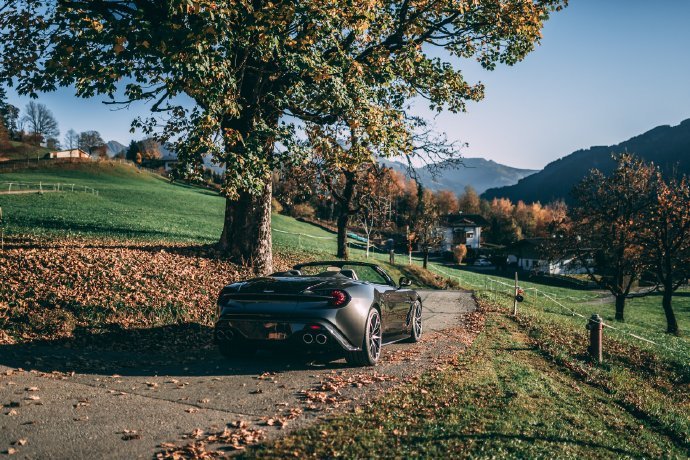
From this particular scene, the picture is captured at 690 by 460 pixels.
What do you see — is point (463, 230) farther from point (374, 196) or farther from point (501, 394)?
point (501, 394)

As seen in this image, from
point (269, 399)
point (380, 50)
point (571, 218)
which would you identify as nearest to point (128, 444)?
point (269, 399)

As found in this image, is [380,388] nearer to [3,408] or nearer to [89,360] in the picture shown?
[3,408]

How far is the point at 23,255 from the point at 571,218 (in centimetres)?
3231

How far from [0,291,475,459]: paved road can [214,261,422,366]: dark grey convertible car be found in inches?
15.6

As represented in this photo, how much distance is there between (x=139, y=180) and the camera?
7969 cm

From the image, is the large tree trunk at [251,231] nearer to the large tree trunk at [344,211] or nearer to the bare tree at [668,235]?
the large tree trunk at [344,211]

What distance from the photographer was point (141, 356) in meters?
8.52

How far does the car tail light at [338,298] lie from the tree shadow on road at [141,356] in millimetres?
Answer: 859

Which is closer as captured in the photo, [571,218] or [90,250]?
[90,250]

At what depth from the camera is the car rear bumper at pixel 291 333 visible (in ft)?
22.7

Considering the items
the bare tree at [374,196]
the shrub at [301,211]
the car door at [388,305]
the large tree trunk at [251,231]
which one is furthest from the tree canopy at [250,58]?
the shrub at [301,211]

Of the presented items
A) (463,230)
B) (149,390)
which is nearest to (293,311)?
(149,390)

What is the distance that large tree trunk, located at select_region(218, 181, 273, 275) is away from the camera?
47.6 feet

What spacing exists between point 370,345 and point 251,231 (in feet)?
25.4
